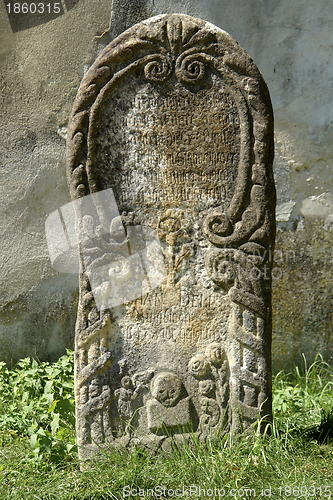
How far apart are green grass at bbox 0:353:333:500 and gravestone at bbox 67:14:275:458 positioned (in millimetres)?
95

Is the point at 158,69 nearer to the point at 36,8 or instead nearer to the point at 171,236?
the point at 171,236

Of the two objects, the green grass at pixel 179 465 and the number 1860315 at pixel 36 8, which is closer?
the green grass at pixel 179 465

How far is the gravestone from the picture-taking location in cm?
180

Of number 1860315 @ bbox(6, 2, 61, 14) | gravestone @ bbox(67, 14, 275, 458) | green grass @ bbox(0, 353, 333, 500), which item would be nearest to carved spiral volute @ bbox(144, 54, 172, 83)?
gravestone @ bbox(67, 14, 275, 458)

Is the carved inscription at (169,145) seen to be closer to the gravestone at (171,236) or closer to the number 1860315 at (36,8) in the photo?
the gravestone at (171,236)

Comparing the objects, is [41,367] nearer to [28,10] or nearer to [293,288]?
[293,288]

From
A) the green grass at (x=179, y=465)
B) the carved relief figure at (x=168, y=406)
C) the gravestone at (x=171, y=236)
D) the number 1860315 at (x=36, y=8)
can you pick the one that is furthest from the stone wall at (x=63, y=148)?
the carved relief figure at (x=168, y=406)

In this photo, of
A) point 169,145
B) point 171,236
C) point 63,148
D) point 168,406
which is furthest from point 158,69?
point 63,148

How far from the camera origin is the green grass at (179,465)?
158 cm

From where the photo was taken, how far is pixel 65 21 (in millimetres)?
3096

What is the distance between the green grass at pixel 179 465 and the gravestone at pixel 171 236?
0.09 metres

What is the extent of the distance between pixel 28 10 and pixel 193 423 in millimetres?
2903

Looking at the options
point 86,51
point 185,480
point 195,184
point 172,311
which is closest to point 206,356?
point 172,311

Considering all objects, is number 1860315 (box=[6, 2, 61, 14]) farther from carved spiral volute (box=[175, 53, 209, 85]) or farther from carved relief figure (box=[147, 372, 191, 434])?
carved relief figure (box=[147, 372, 191, 434])
